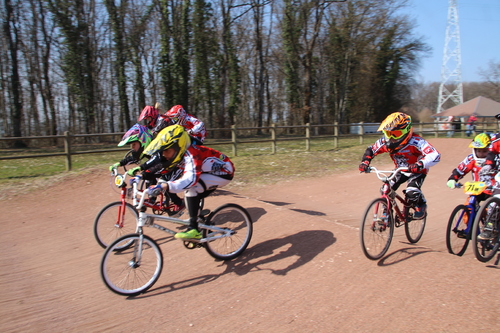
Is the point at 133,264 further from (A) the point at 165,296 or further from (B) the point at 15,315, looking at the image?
(B) the point at 15,315

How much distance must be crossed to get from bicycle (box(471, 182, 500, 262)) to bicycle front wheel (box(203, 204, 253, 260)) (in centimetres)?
336

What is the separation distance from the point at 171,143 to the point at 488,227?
4.82 metres

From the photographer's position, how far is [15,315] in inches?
157

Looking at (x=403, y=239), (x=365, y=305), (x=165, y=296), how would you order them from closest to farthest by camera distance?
1. (x=365, y=305)
2. (x=165, y=296)
3. (x=403, y=239)

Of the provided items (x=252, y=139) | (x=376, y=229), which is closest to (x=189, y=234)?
(x=376, y=229)

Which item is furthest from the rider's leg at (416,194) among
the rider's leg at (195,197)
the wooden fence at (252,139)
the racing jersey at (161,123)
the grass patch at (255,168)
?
the wooden fence at (252,139)

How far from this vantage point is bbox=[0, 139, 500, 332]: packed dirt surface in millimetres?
3744

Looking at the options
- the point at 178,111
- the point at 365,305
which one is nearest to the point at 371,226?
the point at 365,305

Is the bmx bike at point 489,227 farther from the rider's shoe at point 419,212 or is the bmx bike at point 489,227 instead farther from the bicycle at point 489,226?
the rider's shoe at point 419,212

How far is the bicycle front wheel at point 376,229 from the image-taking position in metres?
5.08

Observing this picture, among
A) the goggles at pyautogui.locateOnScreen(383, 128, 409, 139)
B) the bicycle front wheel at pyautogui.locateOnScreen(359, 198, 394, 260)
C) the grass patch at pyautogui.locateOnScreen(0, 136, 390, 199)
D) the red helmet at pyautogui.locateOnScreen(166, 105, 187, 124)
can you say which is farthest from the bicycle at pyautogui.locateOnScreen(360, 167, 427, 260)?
the grass patch at pyautogui.locateOnScreen(0, 136, 390, 199)

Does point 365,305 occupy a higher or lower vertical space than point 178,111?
lower

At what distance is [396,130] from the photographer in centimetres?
560

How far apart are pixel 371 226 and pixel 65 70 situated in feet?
91.8
